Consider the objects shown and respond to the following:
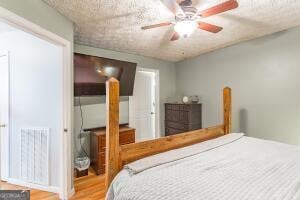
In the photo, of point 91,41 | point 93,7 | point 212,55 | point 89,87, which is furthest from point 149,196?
point 212,55

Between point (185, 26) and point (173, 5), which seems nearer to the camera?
point (173, 5)

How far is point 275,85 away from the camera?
3590 mm

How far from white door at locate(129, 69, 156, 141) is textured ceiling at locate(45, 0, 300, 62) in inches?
26.6

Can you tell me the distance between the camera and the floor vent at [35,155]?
2668mm

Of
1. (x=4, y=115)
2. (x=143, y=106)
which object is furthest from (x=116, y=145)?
(x=143, y=106)

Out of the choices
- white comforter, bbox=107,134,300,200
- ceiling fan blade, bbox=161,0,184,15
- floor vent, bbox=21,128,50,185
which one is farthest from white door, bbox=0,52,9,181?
ceiling fan blade, bbox=161,0,184,15

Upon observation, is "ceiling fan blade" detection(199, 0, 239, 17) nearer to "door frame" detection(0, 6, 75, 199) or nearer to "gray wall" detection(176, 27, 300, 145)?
"door frame" detection(0, 6, 75, 199)

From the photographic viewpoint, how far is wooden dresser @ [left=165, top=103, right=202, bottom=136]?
4.33 m

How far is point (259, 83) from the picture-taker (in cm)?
379

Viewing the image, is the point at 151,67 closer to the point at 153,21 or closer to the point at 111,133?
the point at 153,21

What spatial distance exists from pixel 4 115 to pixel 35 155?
80 centimetres

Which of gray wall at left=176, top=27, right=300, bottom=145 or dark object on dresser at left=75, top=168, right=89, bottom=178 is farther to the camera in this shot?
gray wall at left=176, top=27, right=300, bottom=145

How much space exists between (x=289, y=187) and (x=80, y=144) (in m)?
3.01

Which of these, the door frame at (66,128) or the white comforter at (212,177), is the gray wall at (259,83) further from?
the door frame at (66,128)
